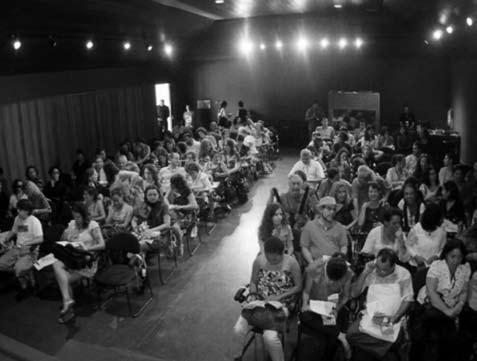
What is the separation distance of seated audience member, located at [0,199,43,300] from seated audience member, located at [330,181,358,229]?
3696 mm

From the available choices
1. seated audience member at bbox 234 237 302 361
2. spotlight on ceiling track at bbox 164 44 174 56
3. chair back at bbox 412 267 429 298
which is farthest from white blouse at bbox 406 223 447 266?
spotlight on ceiling track at bbox 164 44 174 56

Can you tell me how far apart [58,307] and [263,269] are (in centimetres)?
275

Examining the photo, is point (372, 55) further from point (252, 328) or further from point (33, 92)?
point (252, 328)

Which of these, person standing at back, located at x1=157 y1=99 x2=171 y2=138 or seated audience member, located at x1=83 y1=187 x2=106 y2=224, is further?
person standing at back, located at x1=157 y1=99 x2=171 y2=138

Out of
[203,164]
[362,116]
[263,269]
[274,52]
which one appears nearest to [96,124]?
[203,164]

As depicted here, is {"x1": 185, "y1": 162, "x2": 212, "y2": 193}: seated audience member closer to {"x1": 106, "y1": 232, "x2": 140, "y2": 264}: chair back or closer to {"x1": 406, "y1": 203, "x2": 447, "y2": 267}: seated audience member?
{"x1": 106, "y1": 232, "x2": 140, "y2": 264}: chair back

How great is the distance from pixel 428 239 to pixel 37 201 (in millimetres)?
5527

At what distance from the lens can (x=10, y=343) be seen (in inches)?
207

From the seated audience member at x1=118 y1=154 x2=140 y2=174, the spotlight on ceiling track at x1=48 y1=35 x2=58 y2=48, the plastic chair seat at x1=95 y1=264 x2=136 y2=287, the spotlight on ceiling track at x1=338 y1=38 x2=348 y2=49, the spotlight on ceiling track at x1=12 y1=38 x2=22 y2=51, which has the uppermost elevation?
the spotlight on ceiling track at x1=338 y1=38 x2=348 y2=49

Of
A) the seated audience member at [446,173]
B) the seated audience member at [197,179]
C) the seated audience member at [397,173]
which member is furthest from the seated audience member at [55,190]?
the seated audience member at [446,173]

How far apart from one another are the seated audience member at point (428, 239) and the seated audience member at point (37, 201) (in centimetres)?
515

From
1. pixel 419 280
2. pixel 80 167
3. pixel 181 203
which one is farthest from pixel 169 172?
pixel 419 280

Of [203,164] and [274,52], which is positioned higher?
[274,52]

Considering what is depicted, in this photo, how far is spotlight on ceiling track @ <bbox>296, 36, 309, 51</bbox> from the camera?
14.7 m
